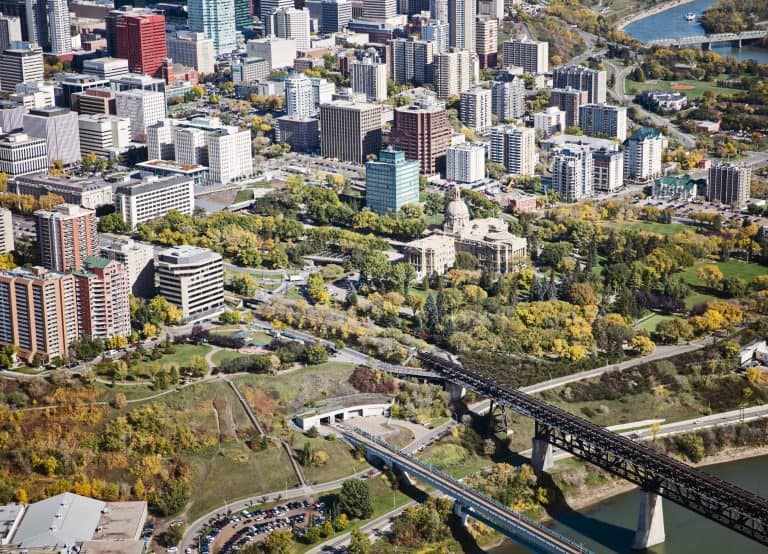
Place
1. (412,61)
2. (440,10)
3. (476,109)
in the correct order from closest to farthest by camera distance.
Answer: (476,109)
(412,61)
(440,10)

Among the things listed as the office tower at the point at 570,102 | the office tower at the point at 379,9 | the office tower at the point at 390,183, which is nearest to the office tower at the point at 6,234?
the office tower at the point at 390,183

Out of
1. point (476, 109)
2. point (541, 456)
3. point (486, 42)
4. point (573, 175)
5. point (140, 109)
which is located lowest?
point (541, 456)

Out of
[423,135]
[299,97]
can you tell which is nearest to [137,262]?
[423,135]

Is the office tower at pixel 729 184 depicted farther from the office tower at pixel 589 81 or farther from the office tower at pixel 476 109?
the office tower at pixel 589 81

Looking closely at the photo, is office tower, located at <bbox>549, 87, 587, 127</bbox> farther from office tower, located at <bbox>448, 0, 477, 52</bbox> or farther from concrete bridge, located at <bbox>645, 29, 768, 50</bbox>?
concrete bridge, located at <bbox>645, 29, 768, 50</bbox>

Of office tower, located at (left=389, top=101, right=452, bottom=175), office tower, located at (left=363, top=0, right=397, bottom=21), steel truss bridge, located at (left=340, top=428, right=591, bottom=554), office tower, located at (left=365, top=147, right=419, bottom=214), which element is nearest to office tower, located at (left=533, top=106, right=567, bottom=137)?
office tower, located at (left=389, top=101, right=452, bottom=175)

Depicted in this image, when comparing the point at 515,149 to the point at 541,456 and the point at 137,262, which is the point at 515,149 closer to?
the point at 137,262

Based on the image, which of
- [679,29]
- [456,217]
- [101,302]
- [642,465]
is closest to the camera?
[642,465]
